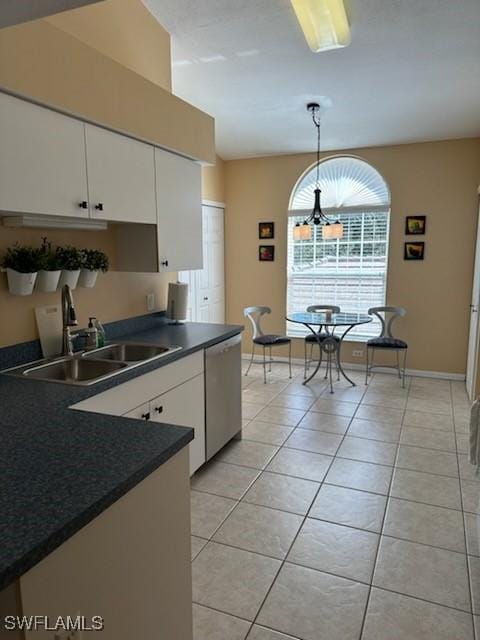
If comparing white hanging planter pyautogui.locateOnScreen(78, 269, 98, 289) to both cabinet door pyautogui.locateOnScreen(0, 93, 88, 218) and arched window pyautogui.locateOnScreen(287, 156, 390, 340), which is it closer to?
cabinet door pyautogui.locateOnScreen(0, 93, 88, 218)

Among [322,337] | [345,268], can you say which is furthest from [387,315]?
[322,337]

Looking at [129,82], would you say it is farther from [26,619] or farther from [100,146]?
[26,619]

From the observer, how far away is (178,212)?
305cm

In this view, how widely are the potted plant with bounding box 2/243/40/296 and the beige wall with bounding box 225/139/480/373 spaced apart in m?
3.88

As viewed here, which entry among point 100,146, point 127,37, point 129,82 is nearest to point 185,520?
point 100,146

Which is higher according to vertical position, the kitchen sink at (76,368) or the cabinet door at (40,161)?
the cabinet door at (40,161)

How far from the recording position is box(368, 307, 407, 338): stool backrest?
504cm

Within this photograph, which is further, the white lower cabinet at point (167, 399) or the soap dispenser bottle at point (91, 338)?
the soap dispenser bottle at point (91, 338)

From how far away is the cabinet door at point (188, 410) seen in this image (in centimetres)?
247

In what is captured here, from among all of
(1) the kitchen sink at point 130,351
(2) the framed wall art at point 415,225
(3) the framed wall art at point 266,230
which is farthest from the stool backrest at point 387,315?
(1) the kitchen sink at point 130,351

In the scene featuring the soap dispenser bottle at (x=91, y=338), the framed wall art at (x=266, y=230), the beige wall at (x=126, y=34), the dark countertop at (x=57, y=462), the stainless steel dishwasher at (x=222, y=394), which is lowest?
the stainless steel dishwasher at (x=222, y=394)

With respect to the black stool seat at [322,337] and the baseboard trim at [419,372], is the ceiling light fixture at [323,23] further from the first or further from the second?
the baseboard trim at [419,372]

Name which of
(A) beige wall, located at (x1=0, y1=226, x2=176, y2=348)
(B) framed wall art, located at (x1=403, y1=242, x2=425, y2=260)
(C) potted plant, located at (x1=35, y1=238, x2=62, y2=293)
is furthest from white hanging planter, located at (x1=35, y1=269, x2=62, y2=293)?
(B) framed wall art, located at (x1=403, y1=242, x2=425, y2=260)

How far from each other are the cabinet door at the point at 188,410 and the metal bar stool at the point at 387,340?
8.77ft
